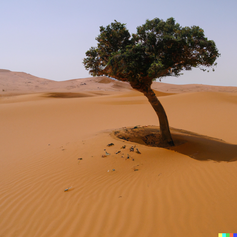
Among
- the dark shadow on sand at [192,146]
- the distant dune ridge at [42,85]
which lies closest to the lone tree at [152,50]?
the dark shadow on sand at [192,146]

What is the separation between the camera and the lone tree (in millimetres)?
6559

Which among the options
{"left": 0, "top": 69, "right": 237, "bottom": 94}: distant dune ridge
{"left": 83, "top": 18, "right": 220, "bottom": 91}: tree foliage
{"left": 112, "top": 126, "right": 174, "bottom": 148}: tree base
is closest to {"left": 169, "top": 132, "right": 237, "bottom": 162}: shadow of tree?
{"left": 112, "top": 126, "right": 174, "bottom": 148}: tree base

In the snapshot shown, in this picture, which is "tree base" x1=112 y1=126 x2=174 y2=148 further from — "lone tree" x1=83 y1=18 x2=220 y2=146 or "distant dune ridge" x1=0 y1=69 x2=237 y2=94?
"distant dune ridge" x1=0 y1=69 x2=237 y2=94

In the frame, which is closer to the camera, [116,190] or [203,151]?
[116,190]

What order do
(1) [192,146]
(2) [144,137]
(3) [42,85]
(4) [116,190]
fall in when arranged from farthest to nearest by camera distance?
(3) [42,85], (2) [144,137], (1) [192,146], (4) [116,190]

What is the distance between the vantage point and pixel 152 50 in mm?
7078

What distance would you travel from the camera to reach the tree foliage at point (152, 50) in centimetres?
656

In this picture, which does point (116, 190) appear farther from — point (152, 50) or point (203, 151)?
point (152, 50)

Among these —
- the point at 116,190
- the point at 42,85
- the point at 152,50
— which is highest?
the point at 42,85

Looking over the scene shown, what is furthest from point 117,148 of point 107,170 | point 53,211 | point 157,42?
point 157,42

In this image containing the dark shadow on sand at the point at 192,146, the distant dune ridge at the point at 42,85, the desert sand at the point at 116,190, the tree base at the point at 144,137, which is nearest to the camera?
the desert sand at the point at 116,190

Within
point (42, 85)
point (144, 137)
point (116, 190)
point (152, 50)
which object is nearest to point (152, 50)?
point (152, 50)

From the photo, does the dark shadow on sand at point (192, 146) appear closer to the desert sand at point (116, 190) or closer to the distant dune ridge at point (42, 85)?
the desert sand at point (116, 190)

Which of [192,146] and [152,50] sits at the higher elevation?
[152,50]
